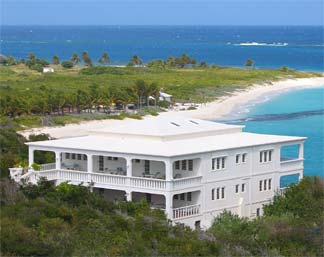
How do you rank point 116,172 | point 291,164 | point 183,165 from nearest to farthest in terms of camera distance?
point 183,165, point 116,172, point 291,164

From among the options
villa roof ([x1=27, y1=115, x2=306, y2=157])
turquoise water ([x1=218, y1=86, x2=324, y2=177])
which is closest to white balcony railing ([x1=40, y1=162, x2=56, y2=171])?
villa roof ([x1=27, y1=115, x2=306, y2=157])

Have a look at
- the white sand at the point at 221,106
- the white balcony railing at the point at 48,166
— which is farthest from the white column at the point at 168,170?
the white sand at the point at 221,106

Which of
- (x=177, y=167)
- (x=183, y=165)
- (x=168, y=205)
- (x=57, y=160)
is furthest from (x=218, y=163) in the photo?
(x=57, y=160)

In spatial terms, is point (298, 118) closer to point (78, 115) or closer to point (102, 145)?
point (78, 115)

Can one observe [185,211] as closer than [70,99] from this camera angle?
Yes

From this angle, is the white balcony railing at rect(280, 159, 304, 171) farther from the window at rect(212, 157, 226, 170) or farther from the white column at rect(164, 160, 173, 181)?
the white column at rect(164, 160, 173, 181)

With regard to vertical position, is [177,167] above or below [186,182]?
above

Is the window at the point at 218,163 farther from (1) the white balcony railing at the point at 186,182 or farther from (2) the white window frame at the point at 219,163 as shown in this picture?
(1) the white balcony railing at the point at 186,182

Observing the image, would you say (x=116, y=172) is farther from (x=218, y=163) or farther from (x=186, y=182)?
(x=218, y=163)
